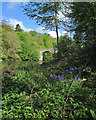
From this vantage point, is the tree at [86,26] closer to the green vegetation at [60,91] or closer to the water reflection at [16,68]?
the green vegetation at [60,91]

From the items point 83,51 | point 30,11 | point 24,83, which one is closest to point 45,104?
point 24,83

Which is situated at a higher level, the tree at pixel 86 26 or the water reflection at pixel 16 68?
the tree at pixel 86 26

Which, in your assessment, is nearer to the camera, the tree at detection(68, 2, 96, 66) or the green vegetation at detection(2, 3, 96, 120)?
the green vegetation at detection(2, 3, 96, 120)

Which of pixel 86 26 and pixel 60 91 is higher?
pixel 86 26

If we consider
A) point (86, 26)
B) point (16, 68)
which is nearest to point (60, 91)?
point (16, 68)

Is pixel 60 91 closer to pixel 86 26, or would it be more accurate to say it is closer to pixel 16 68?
pixel 16 68

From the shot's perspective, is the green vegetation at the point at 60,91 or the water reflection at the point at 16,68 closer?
the green vegetation at the point at 60,91

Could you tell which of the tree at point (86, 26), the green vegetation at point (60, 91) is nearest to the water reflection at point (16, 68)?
the green vegetation at point (60, 91)

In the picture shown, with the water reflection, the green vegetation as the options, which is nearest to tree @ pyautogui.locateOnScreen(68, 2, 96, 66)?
the green vegetation

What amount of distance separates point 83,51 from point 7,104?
7.92ft

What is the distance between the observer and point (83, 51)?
3.02 meters

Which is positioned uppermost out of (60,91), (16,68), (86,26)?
(86,26)

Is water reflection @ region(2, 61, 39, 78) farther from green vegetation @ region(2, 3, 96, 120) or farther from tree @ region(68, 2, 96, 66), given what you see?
tree @ region(68, 2, 96, 66)

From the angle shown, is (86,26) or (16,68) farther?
(16,68)
